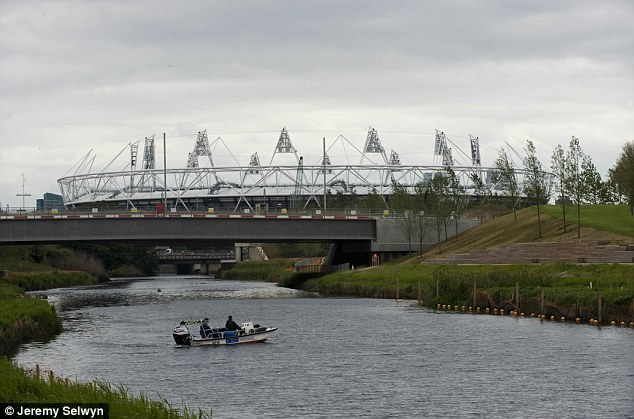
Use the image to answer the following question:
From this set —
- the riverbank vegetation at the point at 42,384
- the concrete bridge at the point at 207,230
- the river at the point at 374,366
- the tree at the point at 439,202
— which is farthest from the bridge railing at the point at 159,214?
the river at the point at 374,366

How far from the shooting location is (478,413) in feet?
130

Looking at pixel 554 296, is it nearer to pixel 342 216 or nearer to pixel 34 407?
pixel 34 407

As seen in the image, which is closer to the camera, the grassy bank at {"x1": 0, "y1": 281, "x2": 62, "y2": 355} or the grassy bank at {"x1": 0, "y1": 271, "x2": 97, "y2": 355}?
the grassy bank at {"x1": 0, "y1": 281, "x2": 62, "y2": 355}

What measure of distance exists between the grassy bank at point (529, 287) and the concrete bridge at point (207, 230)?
21484 mm

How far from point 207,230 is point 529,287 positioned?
57.1 metres

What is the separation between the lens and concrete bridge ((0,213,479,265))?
120 meters

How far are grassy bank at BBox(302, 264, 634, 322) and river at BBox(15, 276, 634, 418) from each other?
217 centimetres

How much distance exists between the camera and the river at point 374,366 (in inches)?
1629

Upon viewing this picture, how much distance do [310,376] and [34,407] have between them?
19388 millimetres

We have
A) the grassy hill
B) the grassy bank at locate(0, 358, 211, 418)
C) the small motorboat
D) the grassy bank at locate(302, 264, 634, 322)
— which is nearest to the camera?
the grassy bank at locate(0, 358, 211, 418)

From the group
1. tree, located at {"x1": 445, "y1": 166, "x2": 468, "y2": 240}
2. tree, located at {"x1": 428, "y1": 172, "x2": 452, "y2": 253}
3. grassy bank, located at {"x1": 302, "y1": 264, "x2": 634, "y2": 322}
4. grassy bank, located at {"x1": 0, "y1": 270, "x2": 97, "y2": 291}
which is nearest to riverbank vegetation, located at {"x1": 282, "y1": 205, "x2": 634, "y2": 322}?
grassy bank, located at {"x1": 302, "y1": 264, "x2": 634, "y2": 322}

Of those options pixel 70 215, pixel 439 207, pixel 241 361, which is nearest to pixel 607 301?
pixel 241 361

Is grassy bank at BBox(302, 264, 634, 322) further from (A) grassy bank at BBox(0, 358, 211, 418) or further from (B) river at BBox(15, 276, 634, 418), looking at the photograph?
(A) grassy bank at BBox(0, 358, 211, 418)

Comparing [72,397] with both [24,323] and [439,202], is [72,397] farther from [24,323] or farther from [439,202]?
[439,202]
